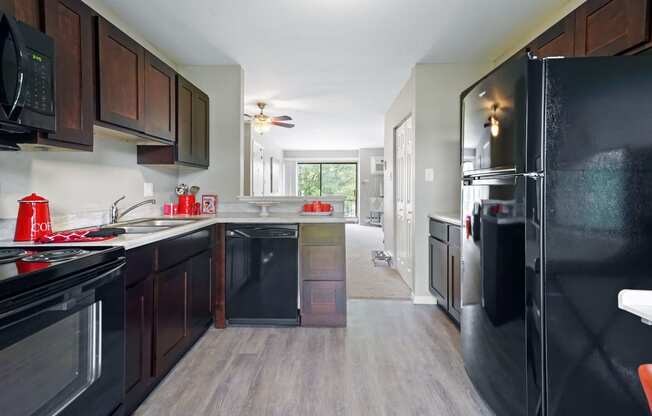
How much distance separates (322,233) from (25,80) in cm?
205

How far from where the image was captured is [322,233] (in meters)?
2.93

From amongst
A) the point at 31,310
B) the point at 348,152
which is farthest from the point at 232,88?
the point at 348,152

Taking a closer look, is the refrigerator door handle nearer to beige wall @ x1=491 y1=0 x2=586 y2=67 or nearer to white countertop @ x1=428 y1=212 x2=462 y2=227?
white countertop @ x1=428 y1=212 x2=462 y2=227

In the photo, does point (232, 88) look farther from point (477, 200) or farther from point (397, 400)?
point (397, 400)

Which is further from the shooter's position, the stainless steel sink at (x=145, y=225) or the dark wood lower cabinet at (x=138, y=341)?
the stainless steel sink at (x=145, y=225)

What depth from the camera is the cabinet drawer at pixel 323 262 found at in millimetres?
2920

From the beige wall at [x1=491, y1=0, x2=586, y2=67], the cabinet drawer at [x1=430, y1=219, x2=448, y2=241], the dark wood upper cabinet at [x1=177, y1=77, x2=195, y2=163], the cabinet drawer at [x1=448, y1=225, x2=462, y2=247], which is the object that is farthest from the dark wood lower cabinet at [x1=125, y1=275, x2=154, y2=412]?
the beige wall at [x1=491, y1=0, x2=586, y2=67]

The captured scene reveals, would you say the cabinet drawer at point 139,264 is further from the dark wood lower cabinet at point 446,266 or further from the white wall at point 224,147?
the dark wood lower cabinet at point 446,266

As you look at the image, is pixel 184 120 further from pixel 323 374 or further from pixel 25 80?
pixel 323 374

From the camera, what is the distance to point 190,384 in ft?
6.75

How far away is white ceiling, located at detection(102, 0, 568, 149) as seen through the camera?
99.3 inches

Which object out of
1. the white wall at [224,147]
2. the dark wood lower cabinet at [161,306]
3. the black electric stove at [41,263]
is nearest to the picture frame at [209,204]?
the white wall at [224,147]

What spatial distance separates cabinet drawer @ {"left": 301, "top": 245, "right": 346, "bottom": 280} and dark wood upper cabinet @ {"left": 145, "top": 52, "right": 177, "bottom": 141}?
1382 mm

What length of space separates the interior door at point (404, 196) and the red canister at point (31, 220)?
304cm
